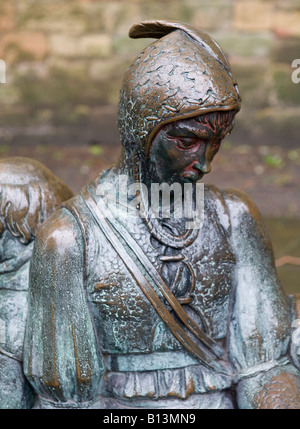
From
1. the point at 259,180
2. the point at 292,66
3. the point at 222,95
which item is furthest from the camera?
the point at 292,66

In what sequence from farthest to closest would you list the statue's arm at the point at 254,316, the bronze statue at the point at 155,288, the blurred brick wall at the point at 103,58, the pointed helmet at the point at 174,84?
1. the blurred brick wall at the point at 103,58
2. the statue's arm at the point at 254,316
3. the bronze statue at the point at 155,288
4. the pointed helmet at the point at 174,84

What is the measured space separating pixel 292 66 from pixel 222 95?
4655 millimetres

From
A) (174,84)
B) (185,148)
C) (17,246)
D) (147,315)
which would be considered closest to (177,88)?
(174,84)

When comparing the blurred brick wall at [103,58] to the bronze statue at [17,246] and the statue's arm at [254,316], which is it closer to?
the bronze statue at [17,246]

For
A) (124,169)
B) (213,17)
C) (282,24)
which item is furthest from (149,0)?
(124,169)

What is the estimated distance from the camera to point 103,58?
20.7ft

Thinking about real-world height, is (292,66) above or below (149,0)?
below

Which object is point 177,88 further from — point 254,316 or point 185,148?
point 254,316

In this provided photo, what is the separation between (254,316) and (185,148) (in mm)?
552

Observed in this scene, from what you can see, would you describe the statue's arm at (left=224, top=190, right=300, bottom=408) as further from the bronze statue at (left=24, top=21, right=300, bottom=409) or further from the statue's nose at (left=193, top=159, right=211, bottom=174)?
the statue's nose at (left=193, top=159, right=211, bottom=174)

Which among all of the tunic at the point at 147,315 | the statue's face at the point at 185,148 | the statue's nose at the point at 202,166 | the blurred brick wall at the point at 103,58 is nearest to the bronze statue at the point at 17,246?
the tunic at the point at 147,315

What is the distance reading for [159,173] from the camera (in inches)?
76.9

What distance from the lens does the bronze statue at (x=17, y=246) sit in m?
2.07

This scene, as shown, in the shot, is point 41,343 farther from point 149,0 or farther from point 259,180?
point 149,0
